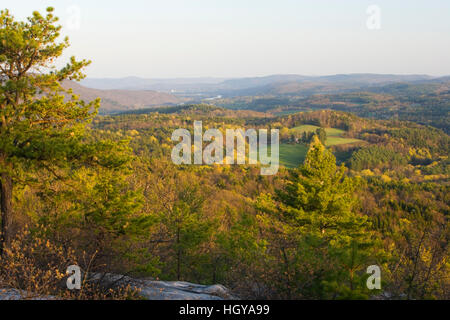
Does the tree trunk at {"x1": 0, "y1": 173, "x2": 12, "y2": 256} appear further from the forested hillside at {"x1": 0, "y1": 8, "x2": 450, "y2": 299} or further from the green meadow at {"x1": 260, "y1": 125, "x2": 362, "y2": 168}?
the green meadow at {"x1": 260, "y1": 125, "x2": 362, "y2": 168}

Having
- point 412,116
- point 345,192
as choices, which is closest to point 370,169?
point 345,192

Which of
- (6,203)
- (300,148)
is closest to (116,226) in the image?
(6,203)

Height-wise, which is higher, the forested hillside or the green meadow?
the forested hillside

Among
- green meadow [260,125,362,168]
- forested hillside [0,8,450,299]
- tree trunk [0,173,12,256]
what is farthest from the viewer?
green meadow [260,125,362,168]

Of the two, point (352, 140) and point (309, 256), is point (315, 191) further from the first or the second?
point (352, 140)

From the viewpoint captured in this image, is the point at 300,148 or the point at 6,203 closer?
the point at 6,203

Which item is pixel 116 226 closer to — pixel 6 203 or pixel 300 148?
pixel 6 203

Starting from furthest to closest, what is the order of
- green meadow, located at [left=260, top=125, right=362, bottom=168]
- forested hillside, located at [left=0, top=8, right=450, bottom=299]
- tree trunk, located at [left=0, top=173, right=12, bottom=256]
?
green meadow, located at [left=260, top=125, right=362, bottom=168] → tree trunk, located at [left=0, top=173, right=12, bottom=256] → forested hillside, located at [left=0, top=8, right=450, bottom=299]

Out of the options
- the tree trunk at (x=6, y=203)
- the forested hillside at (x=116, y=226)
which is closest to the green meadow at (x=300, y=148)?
the forested hillside at (x=116, y=226)

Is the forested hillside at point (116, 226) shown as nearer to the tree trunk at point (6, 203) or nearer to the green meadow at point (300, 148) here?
the tree trunk at point (6, 203)

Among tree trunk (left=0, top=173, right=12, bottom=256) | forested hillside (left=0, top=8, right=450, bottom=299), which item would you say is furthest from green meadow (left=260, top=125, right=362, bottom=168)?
tree trunk (left=0, top=173, right=12, bottom=256)

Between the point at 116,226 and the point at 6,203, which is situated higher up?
the point at 6,203

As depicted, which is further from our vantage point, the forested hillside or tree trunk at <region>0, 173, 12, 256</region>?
tree trunk at <region>0, 173, 12, 256</region>
